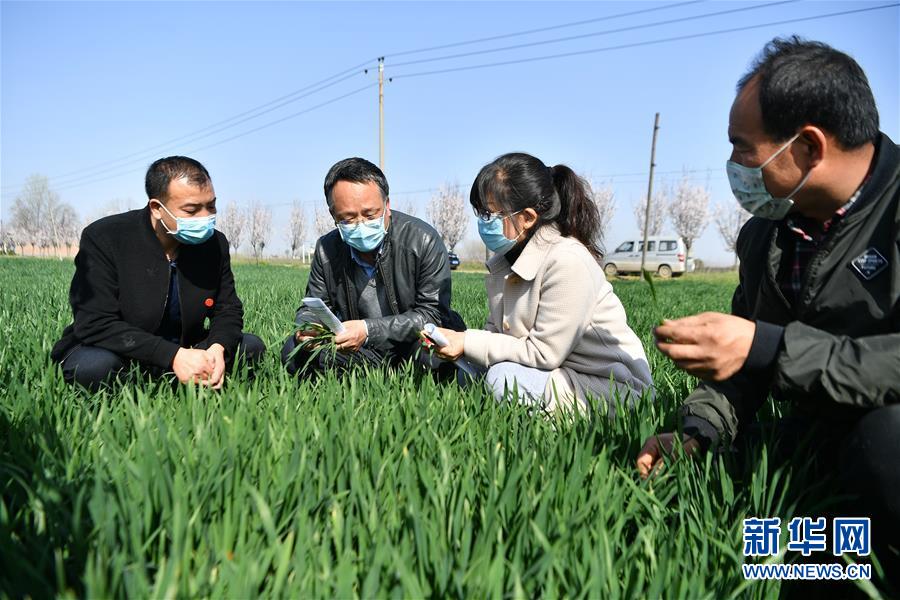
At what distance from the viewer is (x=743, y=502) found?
171 centimetres

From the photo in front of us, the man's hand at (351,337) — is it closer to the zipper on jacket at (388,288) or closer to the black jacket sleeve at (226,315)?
the zipper on jacket at (388,288)

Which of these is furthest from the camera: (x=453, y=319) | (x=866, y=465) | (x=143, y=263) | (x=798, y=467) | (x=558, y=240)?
(x=453, y=319)

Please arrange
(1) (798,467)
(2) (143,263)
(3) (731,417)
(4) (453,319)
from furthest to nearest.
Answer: (4) (453,319), (2) (143,263), (3) (731,417), (1) (798,467)

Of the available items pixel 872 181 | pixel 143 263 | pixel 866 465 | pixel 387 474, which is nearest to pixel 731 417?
pixel 866 465

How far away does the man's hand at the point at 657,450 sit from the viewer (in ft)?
5.93

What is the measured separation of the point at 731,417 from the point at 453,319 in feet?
6.54

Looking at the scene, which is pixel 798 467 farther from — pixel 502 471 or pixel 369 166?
pixel 369 166

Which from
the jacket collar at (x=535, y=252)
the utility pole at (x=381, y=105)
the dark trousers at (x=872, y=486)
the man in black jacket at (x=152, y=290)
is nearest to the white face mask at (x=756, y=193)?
the dark trousers at (x=872, y=486)

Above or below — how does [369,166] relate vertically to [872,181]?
above

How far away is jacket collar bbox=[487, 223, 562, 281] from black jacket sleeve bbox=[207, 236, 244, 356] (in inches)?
57.3

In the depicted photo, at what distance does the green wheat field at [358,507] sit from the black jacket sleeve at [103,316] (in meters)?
0.54

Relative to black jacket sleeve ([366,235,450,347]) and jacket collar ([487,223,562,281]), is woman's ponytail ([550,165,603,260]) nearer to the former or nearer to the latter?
jacket collar ([487,223,562,281])

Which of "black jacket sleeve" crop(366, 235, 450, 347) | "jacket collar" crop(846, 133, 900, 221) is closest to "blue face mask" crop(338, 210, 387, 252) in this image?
"black jacket sleeve" crop(366, 235, 450, 347)

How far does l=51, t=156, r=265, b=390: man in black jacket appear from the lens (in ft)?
9.24
